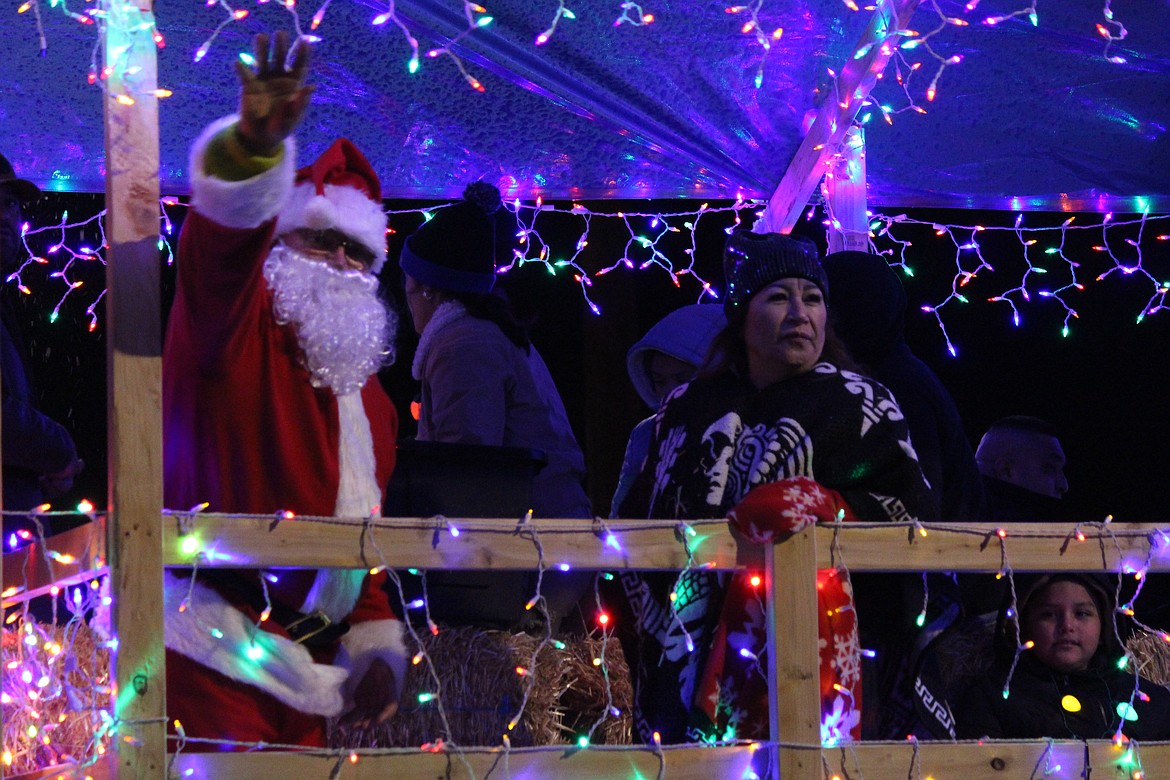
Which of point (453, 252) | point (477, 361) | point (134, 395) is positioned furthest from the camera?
point (453, 252)

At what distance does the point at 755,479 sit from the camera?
10.3ft

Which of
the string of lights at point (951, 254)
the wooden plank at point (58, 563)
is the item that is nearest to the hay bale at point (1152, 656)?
the string of lights at point (951, 254)

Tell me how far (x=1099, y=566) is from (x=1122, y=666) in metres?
0.91

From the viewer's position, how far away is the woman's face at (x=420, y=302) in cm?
436

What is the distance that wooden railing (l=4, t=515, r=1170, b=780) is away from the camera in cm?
256

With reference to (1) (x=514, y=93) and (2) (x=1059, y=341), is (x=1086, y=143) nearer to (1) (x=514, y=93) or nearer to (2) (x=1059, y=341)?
(1) (x=514, y=93)

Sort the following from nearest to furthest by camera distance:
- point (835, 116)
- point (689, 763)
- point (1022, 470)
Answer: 1. point (689, 763)
2. point (835, 116)
3. point (1022, 470)

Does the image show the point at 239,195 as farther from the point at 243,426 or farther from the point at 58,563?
the point at 58,563

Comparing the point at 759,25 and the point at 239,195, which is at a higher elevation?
the point at 759,25

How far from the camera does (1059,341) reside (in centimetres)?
734

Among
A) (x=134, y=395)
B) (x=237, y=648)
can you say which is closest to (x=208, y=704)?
(x=237, y=648)

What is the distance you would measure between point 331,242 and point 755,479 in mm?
1098

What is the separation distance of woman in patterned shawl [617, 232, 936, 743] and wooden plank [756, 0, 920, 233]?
2.82 feet

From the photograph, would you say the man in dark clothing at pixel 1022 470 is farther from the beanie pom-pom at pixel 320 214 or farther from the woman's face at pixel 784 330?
the beanie pom-pom at pixel 320 214
